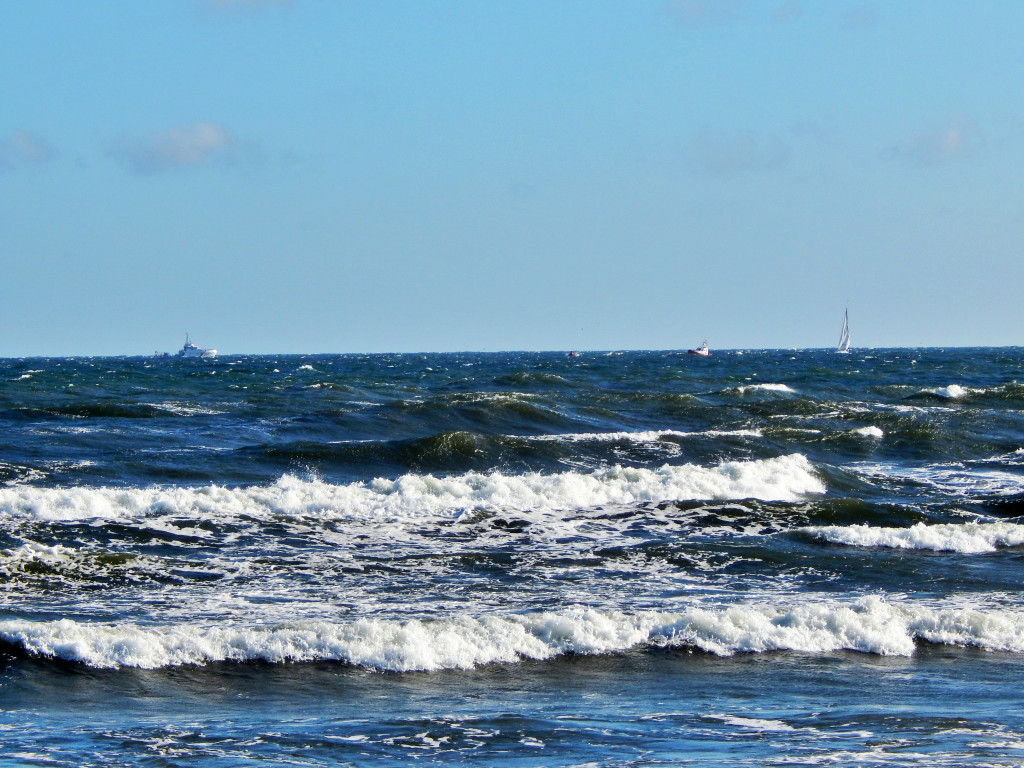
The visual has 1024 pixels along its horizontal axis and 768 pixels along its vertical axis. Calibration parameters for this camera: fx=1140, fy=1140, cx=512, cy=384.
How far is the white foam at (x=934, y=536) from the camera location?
17.7m

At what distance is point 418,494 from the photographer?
20562 mm

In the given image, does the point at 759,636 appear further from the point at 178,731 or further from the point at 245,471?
the point at 245,471

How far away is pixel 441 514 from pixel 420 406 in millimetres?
18370

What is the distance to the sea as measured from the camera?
8453 millimetres

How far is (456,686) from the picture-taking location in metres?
10.2

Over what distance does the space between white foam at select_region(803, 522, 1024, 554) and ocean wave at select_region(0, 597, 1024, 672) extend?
4983 mm

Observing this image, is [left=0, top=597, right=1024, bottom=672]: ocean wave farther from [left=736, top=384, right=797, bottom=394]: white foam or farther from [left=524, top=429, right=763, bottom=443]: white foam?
[left=736, top=384, right=797, bottom=394]: white foam

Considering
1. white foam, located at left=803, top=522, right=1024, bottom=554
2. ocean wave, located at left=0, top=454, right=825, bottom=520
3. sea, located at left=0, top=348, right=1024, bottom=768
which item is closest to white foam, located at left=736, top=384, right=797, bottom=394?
sea, located at left=0, top=348, right=1024, bottom=768

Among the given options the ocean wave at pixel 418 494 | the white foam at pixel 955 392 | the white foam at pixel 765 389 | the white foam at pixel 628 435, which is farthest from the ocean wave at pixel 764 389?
the ocean wave at pixel 418 494

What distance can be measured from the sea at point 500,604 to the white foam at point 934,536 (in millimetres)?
59

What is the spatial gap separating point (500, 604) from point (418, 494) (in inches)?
302

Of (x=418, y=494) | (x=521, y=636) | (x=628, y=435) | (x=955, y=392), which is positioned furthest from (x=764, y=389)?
(x=521, y=636)

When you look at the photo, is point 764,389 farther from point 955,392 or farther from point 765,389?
point 955,392

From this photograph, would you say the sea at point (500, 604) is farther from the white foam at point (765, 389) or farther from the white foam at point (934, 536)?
the white foam at point (765, 389)
